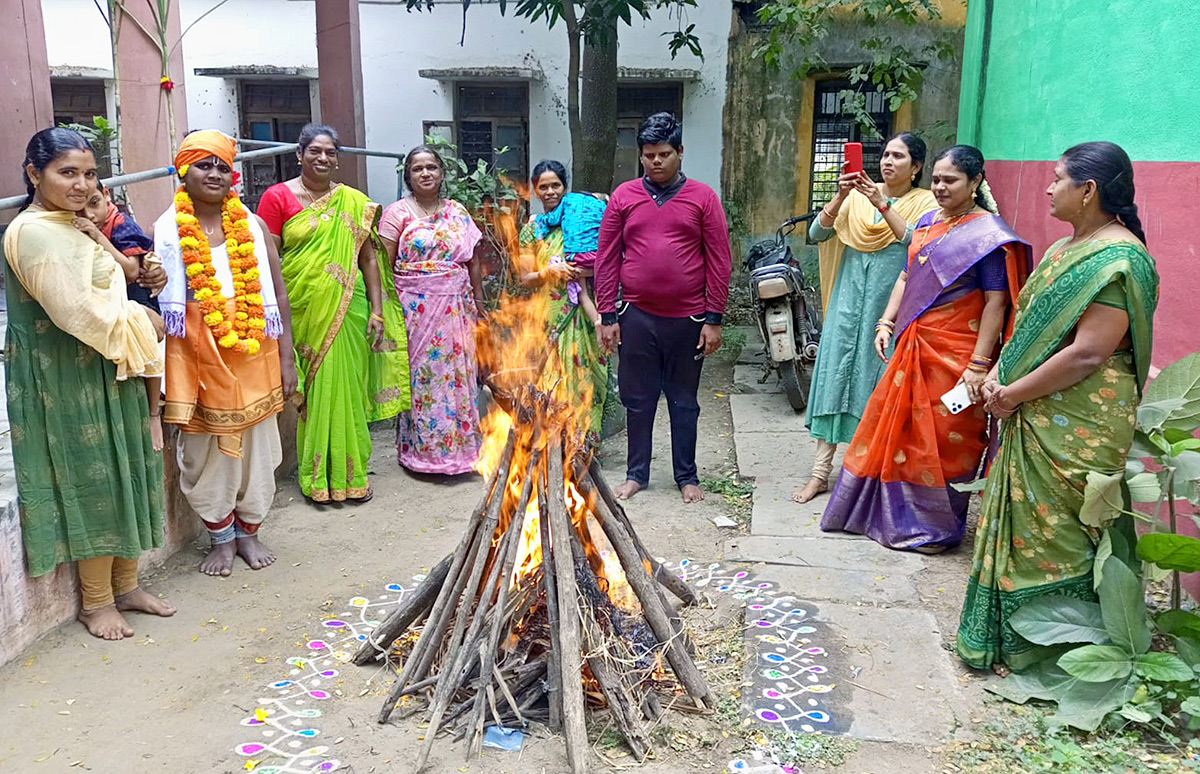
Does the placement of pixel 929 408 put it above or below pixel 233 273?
below

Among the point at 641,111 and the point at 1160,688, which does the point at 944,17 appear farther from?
the point at 1160,688

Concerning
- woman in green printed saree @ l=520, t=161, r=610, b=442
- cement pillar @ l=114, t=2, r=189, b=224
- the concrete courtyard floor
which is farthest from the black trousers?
cement pillar @ l=114, t=2, r=189, b=224

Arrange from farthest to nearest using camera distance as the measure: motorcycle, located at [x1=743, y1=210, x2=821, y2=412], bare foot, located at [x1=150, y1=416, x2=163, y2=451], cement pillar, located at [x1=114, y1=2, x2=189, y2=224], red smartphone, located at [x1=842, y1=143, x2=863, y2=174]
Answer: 1. motorcycle, located at [x1=743, y1=210, x2=821, y2=412]
2. cement pillar, located at [x1=114, y1=2, x2=189, y2=224]
3. red smartphone, located at [x1=842, y1=143, x2=863, y2=174]
4. bare foot, located at [x1=150, y1=416, x2=163, y2=451]

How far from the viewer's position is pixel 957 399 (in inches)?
157

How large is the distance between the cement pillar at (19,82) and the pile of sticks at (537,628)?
5235 millimetres

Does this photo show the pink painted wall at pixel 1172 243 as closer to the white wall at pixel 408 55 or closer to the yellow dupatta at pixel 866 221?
the yellow dupatta at pixel 866 221

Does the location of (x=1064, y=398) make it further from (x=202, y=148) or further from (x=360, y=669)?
(x=202, y=148)

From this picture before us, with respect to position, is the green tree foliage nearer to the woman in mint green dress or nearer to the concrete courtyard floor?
the woman in mint green dress

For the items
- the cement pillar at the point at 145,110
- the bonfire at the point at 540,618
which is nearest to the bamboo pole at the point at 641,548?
the bonfire at the point at 540,618

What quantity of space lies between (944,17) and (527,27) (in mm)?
4898

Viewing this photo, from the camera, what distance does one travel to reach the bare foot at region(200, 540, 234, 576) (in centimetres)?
429

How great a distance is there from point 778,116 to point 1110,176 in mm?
8408

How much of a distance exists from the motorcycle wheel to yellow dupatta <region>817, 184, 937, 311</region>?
1886mm

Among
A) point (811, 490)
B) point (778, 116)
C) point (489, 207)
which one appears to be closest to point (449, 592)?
point (811, 490)
